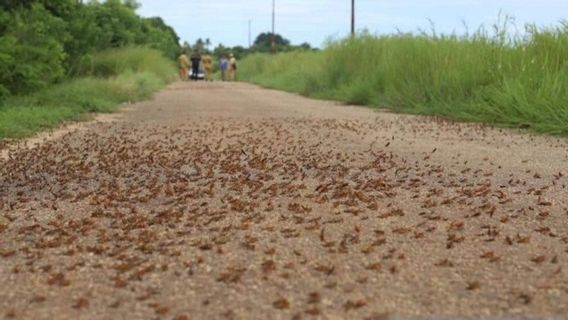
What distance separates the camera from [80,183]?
5.66 metres

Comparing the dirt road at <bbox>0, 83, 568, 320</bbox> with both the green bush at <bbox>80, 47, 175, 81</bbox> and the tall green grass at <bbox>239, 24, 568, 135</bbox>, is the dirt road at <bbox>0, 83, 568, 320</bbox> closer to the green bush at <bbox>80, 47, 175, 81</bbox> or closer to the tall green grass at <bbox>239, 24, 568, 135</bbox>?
the tall green grass at <bbox>239, 24, 568, 135</bbox>

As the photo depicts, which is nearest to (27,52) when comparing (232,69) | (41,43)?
(41,43)

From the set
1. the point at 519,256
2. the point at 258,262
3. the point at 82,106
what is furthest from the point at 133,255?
the point at 82,106

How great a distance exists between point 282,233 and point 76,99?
10.9 m

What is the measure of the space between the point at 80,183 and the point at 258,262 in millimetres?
2643

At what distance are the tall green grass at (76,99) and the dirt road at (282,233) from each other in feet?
8.97

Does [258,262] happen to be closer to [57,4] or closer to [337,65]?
[57,4]

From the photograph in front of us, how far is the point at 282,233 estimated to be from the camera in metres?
3.97

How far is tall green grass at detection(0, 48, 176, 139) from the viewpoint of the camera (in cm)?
1016

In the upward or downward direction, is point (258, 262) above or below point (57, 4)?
below

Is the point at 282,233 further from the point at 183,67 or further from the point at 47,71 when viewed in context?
the point at 183,67

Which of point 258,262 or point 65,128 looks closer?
point 258,262

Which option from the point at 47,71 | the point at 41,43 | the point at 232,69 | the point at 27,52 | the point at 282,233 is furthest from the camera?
the point at 232,69

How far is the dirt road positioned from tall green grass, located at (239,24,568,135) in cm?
344
